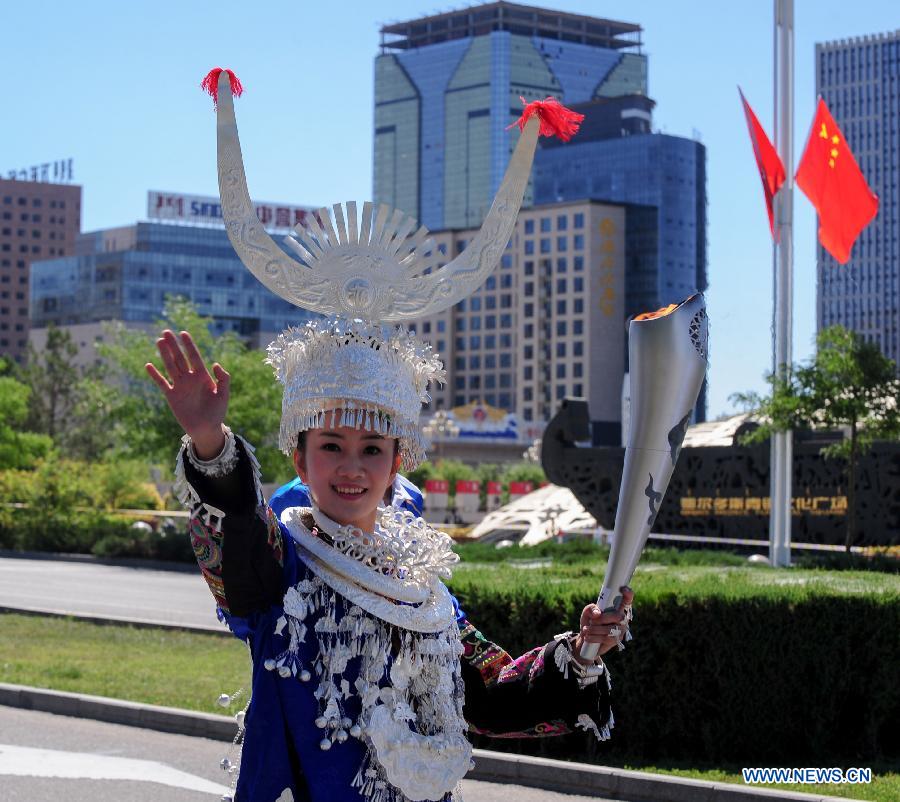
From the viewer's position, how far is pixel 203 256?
5600 inches

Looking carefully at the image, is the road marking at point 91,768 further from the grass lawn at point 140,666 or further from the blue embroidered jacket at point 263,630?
the blue embroidered jacket at point 263,630

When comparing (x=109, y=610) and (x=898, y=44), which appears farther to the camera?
(x=898, y=44)

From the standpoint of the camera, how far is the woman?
3.18 meters

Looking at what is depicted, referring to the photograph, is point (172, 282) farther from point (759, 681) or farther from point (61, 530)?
point (759, 681)

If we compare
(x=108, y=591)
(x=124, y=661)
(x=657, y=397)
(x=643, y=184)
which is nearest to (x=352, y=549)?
(x=657, y=397)

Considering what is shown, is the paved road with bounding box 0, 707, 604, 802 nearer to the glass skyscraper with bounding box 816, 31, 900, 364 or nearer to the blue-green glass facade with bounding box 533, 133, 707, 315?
the glass skyscraper with bounding box 816, 31, 900, 364

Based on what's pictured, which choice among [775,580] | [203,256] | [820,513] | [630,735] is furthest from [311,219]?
[203,256]

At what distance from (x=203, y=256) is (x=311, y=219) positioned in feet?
463

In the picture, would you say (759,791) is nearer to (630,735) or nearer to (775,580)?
(630,735)

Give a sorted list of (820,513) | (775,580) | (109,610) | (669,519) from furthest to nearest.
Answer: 1. (669,519)
2. (820,513)
3. (109,610)
4. (775,580)

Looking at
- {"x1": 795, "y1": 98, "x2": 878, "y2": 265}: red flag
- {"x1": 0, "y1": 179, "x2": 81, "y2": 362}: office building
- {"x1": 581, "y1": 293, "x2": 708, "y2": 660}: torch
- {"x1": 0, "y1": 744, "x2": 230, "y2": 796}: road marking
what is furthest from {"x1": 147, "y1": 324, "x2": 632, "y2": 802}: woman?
{"x1": 0, "y1": 179, "x2": 81, "y2": 362}: office building

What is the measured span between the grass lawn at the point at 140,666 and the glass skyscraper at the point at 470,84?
170m

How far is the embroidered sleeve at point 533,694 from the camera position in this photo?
3787 millimetres

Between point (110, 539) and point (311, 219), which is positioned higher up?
point (311, 219)
